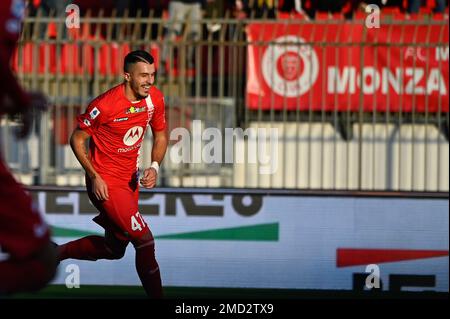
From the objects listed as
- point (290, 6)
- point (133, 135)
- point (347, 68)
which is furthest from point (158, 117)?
point (290, 6)

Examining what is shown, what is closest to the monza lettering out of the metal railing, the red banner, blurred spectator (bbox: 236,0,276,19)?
the metal railing

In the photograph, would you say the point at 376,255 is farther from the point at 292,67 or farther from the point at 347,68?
the point at 292,67

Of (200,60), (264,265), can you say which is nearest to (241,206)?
(264,265)

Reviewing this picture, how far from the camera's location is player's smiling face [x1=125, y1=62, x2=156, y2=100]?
368 inches

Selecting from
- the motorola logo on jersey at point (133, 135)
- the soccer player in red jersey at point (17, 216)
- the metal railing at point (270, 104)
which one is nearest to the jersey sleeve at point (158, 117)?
the motorola logo on jersey at point (133, 135)

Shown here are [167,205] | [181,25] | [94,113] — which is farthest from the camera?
[181,25]

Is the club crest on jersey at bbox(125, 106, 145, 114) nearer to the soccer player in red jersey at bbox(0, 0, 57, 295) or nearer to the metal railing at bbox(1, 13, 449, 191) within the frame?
the metal railing at bbox(1, 13, 449, 191)

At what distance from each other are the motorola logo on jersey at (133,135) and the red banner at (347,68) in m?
3.79

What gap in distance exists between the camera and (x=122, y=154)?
9812mm

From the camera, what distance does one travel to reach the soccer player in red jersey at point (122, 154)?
9.45 metres

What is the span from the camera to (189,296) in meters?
12.2

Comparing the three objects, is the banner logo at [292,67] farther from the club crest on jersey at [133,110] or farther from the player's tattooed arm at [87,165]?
the player's tattooed arm at [87,165]

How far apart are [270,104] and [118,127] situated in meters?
4.05
